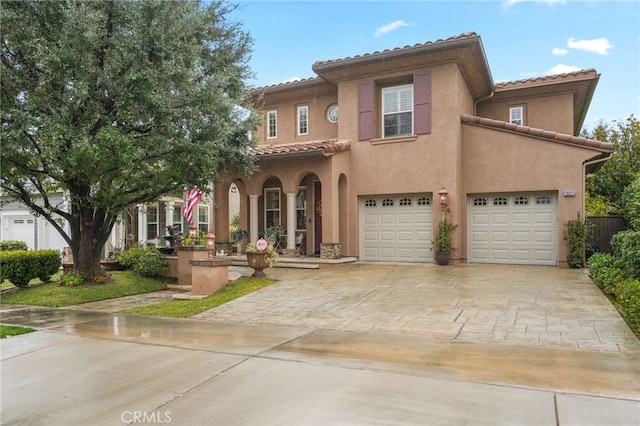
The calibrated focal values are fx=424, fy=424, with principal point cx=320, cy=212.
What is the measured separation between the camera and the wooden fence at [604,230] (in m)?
13.3

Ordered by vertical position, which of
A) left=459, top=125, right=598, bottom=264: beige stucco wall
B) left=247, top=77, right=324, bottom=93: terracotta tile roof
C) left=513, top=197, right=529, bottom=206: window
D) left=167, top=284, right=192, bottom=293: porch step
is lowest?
left=167, top=284, right=192, bottom=293: porch step

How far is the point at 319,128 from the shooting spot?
15891 millimetres

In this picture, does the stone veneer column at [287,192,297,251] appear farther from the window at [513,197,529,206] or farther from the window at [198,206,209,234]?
the window at [198,206,209,234]

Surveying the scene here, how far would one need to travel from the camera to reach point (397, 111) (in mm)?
14008

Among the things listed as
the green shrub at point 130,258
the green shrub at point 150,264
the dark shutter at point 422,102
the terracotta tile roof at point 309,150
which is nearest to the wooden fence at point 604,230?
the dark shutter at point 422,102

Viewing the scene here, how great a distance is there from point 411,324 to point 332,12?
35.4 ft

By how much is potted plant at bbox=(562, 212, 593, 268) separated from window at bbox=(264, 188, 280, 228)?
9669 mm

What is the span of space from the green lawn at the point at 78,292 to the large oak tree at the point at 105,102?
0.70m

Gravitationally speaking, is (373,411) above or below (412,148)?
below

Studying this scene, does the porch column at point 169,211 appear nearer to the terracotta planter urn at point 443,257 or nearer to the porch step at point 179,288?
the porch step at point 179,288

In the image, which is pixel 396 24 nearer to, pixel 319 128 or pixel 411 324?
pixel 319 128

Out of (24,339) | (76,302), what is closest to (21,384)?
(24,339)

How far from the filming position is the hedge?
10.7 meters

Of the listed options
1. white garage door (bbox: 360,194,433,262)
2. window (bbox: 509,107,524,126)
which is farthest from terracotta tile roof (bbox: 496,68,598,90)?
white garage door (bbox: 360,194,433,262)
